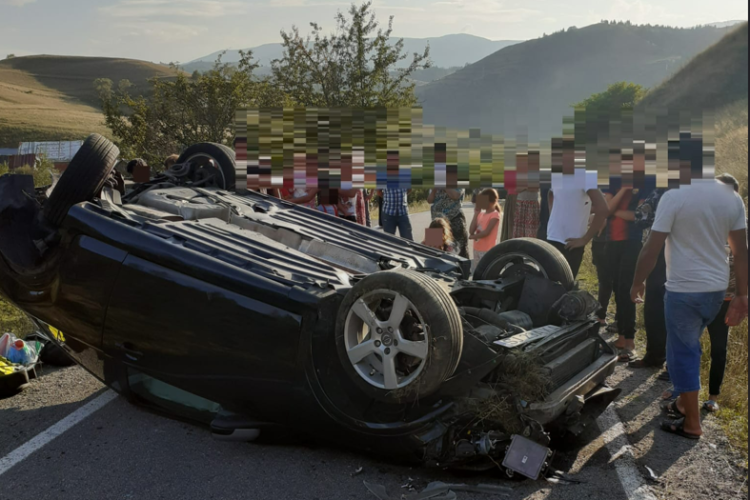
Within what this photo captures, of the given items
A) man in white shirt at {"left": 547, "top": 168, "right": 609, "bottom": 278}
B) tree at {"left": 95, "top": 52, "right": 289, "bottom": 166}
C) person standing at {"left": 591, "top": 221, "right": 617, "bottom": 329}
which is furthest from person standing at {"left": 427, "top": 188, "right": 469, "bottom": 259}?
tree at {"left": 95, "top": 52, "right": 289, "bottom": 166}

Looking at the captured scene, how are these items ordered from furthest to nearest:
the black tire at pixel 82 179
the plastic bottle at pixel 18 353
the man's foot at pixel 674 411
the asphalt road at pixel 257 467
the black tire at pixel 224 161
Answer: the black tire at pixel 224 161, the plastic bottle at pixel 18 353, the man's foot at pixel 674 411, the black tire at pixel 82 179, the asphalt road at pixel 257 467

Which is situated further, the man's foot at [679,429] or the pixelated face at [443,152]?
the pixelated face at [443,152]

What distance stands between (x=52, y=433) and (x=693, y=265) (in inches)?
169

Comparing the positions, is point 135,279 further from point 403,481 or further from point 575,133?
point 575,133

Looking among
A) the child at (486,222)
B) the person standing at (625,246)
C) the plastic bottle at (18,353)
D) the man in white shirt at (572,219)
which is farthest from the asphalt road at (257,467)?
the child at (486,222)

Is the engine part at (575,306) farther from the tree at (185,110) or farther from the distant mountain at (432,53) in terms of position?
the tree at (185,110)

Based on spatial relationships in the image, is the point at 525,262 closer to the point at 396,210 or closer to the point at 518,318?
the point at 518,318

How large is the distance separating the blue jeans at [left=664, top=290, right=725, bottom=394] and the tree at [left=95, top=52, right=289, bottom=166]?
13550mm

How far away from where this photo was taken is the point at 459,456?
11.0 feet

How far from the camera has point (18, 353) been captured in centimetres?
500

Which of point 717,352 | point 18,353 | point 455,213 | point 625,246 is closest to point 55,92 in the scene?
point 455,213

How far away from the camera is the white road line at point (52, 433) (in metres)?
3.84

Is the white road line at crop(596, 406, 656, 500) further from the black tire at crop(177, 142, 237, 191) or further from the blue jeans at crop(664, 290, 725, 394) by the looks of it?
the black tire at crop(177, 142, 237, 191)

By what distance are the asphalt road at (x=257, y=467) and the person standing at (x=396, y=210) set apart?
4.06 metres
